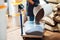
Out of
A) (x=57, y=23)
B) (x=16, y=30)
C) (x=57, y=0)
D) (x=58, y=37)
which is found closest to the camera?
(x=58, y=37)

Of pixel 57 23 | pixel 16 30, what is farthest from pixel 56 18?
pixel 16 30

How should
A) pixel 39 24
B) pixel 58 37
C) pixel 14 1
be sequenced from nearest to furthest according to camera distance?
pixel 58 37 → pixel 39 24 → pixel 14 1

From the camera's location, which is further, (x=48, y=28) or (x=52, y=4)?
(x=52, y=4)

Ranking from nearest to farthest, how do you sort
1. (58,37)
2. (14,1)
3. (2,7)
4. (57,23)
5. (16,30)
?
(2,7), (58,37), (57,23), (16,30), (14,1)

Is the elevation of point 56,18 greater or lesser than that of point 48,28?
greater

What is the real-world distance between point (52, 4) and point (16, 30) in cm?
109

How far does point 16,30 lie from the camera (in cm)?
311

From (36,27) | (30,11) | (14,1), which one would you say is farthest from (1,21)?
(14,1)

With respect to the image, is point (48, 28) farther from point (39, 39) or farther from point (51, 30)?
point (39, 39)

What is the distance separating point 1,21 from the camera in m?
1.57

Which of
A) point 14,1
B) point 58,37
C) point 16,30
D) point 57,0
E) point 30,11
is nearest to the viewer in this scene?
point 58,37

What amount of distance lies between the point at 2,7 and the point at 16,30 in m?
1.63

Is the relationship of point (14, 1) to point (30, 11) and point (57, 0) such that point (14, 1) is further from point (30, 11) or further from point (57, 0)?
point (57, 0)

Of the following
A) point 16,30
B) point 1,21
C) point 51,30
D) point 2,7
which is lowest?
point 16,30
